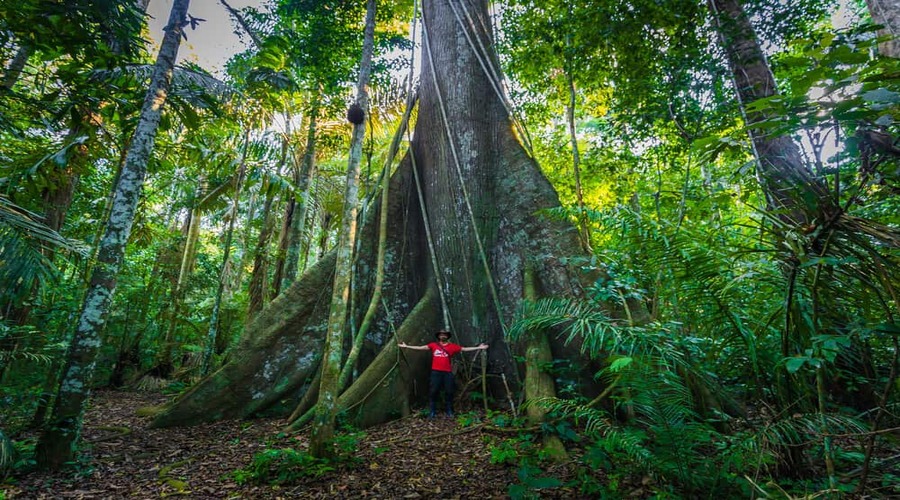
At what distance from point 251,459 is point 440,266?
9.78ft

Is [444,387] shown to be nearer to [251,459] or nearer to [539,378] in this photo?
[539,378]

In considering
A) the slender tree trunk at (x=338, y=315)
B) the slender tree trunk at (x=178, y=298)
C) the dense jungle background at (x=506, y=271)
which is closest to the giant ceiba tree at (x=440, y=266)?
the dense jungle background at (x=506, y=271)

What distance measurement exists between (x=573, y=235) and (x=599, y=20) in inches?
104

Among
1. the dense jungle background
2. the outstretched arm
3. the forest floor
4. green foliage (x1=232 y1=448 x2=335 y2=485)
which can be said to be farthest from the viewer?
the outstretched arm

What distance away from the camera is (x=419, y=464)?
10.5 feet

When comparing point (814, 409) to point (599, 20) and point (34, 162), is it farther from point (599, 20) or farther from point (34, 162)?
point (34, 162)

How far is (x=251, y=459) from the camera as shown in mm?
3588

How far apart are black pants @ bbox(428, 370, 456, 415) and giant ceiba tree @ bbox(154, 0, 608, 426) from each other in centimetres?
37

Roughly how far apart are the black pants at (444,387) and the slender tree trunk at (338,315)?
1299 millimetres

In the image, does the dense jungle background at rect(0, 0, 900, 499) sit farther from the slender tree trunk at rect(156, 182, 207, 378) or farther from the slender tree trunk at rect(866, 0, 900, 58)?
the slender tree trunk at rect(156, 182, 207, 378)

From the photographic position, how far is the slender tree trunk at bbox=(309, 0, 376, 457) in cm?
326

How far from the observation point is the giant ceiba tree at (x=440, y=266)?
4574 mm

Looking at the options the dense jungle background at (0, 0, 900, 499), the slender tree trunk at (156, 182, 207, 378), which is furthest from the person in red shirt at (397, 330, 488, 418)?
the slender tree trunk at (156, 182, 207, 378)

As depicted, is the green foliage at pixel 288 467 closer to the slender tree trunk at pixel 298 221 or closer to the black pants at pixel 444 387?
the black pants at pixel 444 387
